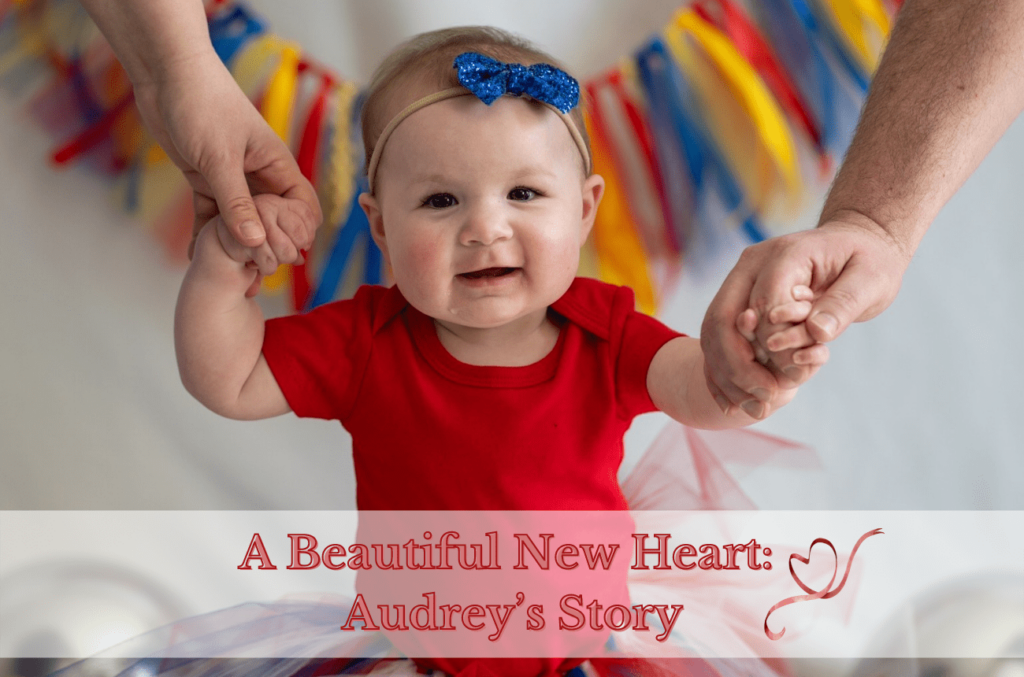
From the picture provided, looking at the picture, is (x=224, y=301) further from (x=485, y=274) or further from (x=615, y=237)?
(x=615, y=237)

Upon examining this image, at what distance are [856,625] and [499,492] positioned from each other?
0.78m

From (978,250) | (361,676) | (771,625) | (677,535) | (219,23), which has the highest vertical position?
(219,23)

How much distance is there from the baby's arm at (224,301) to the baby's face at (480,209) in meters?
0.11

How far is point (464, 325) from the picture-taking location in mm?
998

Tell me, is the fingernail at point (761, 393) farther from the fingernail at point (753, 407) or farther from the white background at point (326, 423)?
the white background at point (326, 423)

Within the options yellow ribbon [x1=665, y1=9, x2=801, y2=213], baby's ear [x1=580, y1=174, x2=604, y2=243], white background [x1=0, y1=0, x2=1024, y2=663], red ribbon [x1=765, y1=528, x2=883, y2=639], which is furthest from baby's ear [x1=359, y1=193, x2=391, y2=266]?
red ribbon [x1=765, y1=528, x2=883, y2=639]

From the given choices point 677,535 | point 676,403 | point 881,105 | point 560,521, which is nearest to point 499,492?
point 560,521

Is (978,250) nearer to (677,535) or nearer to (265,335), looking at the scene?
(677,535)

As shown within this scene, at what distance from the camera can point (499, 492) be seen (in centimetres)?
99

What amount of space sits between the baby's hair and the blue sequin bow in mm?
38

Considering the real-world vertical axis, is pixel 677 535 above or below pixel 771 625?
above

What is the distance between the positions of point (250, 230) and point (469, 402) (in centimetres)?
30

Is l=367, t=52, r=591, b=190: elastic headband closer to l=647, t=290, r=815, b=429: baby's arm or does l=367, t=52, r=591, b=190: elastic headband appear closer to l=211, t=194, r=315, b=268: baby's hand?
l=211, t=194, r=315, b=268: baby's hand

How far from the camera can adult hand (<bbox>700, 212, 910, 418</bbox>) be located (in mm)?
709
